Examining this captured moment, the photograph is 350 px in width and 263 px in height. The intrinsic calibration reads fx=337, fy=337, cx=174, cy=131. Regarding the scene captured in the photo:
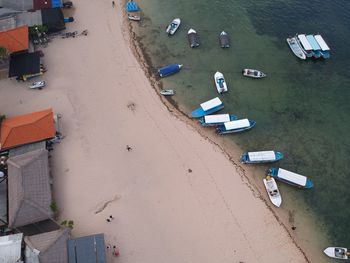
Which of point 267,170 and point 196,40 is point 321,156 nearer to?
point 267,170

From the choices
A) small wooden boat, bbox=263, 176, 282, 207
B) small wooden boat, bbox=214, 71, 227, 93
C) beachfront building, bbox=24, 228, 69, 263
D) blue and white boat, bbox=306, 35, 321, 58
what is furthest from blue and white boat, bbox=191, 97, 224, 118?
beachfront building, bbox=24, 228, 69, 263

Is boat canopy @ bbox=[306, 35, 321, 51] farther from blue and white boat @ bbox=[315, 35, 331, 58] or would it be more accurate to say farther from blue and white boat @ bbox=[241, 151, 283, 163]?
blue and white boat @ bbox=[241, 151, 283, 163]

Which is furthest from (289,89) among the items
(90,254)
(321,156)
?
(90,254)

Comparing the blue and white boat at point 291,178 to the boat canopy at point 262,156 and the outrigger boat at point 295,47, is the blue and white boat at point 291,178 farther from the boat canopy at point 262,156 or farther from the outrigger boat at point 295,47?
the outrigger boat at point 295,47

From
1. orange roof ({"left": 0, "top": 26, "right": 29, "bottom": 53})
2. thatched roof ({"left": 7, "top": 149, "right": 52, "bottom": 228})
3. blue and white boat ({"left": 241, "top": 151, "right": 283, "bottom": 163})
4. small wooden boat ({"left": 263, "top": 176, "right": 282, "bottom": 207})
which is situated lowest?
small wooden boat ({"left": 263, "top": 176, "right": 282, "bottom": 207})

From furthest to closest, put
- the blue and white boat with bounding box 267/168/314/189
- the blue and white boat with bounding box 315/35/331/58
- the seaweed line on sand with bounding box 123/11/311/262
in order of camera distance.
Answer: the blue and white boat with bounding box 315/35/331/58 → the blue and white boat with bounding box 267/168/314/189 → the seaweed line on sand with bounding box 123/11/311/262

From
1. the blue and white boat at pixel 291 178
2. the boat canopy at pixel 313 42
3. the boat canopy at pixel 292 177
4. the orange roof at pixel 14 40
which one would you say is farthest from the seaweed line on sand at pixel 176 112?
the boat canopy at pixel 313 42
